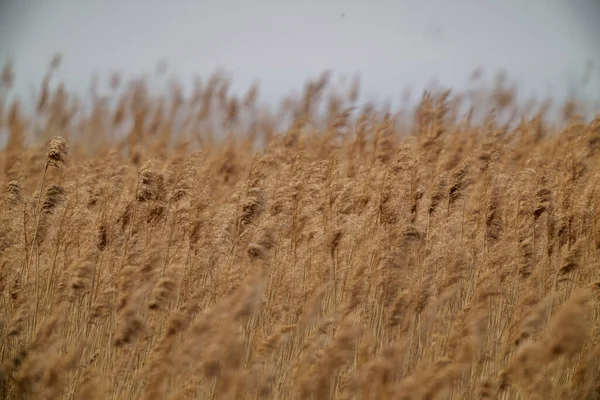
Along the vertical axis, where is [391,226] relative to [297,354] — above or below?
above

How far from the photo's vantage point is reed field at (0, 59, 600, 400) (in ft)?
9.22

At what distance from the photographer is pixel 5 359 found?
3.31m

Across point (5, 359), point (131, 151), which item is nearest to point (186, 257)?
point (5, 359)

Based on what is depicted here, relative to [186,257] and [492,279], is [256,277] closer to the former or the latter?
[186,257]

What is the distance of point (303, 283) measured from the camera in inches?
148

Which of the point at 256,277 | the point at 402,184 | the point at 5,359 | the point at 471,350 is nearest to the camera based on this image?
the point at 471,350

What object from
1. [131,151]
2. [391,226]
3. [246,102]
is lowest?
[391,226]

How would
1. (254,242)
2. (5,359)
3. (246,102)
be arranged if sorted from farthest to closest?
(246,102)
(254,242)
(5,359)

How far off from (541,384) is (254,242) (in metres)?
1.62

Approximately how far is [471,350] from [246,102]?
5073mm

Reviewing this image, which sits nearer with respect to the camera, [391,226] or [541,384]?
[541,384]

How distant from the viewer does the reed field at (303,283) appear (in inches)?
111

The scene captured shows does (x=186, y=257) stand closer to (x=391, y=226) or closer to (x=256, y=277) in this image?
(x=256, y=277)

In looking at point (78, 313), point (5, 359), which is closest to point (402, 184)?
point (78, 313)
